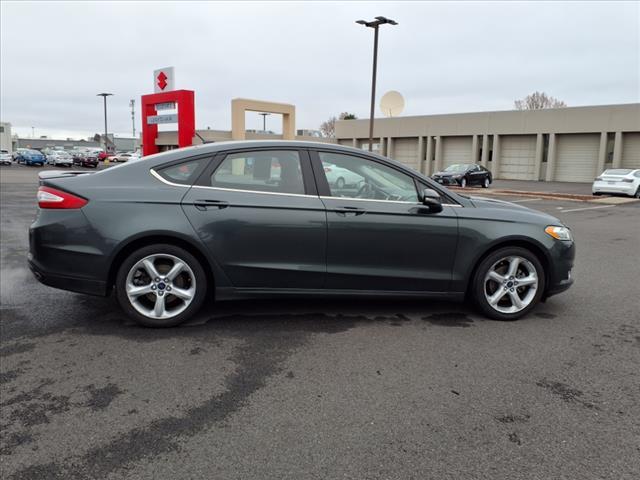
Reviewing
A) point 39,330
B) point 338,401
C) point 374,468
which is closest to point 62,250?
point 39,330

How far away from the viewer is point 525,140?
38281mm

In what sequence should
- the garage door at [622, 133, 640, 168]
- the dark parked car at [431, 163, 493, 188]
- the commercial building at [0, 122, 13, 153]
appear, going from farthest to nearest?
the commercial building at [0, 122, 13, 153], the garage door at [622, 133, 640, 168], the dark parked car at [431, 163, 493, 188]

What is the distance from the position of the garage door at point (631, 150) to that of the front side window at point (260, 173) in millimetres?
35693

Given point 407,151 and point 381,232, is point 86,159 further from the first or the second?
point 381,232

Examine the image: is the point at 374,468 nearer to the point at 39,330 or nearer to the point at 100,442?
the point at 100,442

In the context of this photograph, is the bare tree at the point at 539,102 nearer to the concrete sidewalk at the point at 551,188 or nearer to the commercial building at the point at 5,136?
the concrete sidewalk at the point at 551,188

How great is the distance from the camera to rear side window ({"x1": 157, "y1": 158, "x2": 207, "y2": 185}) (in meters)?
4.40

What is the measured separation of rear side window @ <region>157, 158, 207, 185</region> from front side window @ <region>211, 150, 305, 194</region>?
0.16 metres

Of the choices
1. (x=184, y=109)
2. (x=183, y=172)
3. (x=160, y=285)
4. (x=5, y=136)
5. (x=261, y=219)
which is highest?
(x=5, y=136)

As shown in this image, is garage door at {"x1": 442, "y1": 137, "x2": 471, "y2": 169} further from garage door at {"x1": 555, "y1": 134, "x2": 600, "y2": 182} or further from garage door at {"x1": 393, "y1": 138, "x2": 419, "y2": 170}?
garage door at {"x1": 555, "y1": 134, "x2": 600, "y2": 182}

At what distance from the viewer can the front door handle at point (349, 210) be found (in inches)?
174

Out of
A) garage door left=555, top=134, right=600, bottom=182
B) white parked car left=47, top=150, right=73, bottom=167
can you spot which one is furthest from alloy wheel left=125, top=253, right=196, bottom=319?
white parked car left=47, top=150, right=73, bottom=167

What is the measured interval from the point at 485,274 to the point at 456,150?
129 feet

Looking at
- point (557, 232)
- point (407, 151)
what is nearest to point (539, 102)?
point (407, 151)
